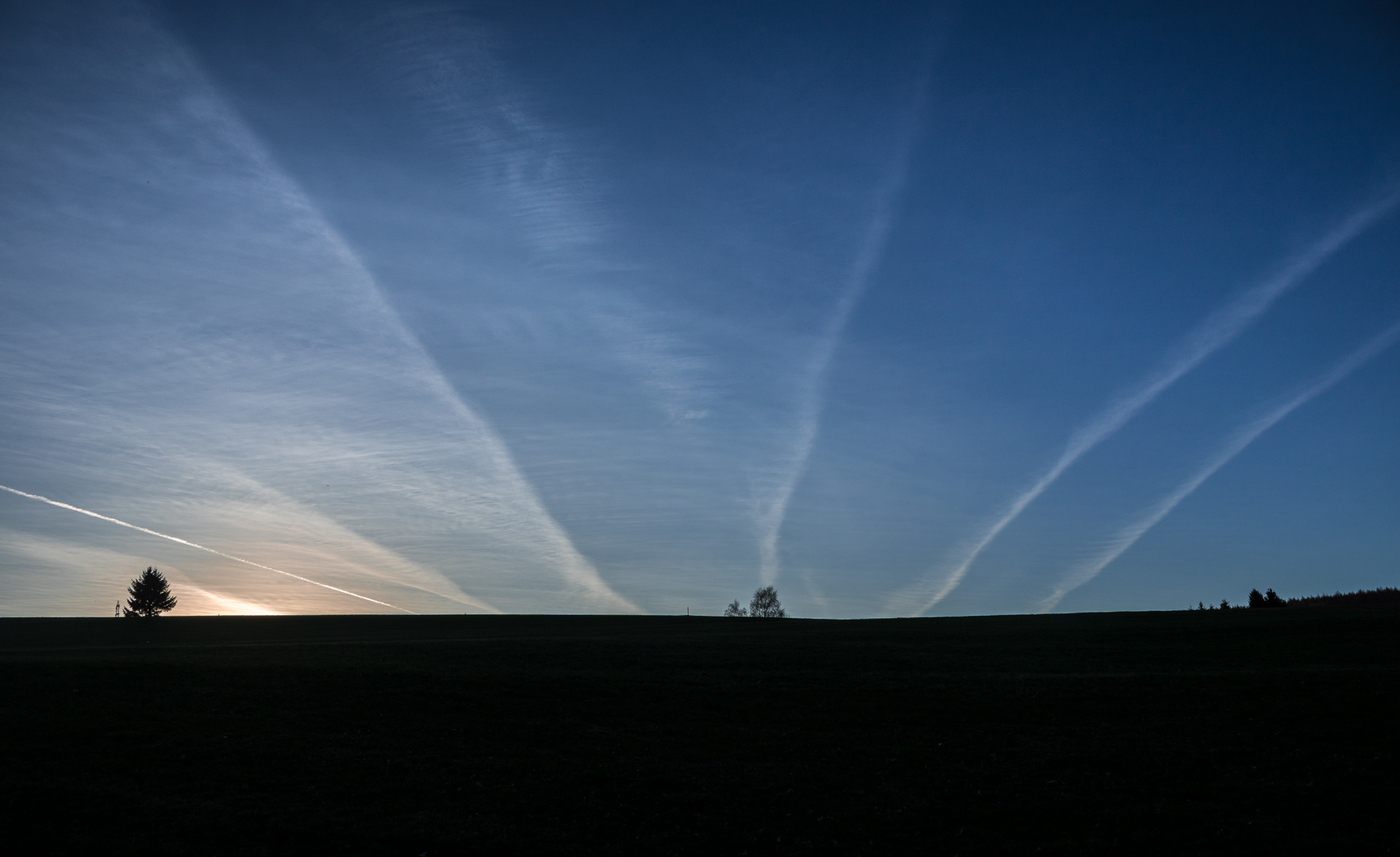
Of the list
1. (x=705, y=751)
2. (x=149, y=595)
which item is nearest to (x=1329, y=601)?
(x=705, y=751)

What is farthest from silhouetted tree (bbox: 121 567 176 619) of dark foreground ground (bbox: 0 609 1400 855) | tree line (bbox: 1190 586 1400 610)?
tree line (bbox: 1190 586 1400 610)

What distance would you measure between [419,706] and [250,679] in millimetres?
9535

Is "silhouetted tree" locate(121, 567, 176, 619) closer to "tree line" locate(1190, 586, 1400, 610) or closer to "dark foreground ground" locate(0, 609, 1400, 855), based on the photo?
"dark foreground ground" locate(0, 609, 1400, 855)

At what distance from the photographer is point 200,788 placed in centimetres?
2358

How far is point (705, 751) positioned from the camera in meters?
28.0

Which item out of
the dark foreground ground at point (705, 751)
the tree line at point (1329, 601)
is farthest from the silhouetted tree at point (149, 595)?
the tree line at point (1329, 601)

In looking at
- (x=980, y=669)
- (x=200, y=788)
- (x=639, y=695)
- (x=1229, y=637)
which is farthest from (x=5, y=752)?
(x=1229, y=637)

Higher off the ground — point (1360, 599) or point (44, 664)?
point (1360, 599)

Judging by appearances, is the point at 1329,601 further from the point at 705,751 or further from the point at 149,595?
the point at 149,595

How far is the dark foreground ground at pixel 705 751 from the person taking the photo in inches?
818

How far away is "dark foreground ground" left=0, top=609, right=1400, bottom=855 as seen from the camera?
20.8 meters

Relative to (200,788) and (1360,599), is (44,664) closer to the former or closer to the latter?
(200,788)

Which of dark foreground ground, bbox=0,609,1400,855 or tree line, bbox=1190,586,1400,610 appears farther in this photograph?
tree line, bbox=1190,586,1400,610

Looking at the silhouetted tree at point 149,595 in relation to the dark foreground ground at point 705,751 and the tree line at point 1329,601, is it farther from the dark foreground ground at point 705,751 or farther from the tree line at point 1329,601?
the tree line at point 1329,601
